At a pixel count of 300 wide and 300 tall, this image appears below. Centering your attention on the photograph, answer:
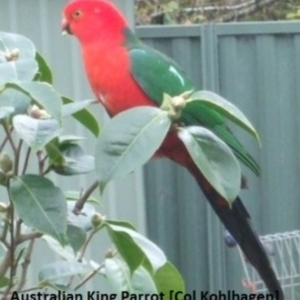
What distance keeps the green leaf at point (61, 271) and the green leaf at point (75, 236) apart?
0.03 metres

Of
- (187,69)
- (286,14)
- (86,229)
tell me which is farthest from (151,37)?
(86,229)

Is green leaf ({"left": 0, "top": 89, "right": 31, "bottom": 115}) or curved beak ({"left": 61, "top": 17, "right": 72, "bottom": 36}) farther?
curved beak ({"left": 61, "top": 17, "right": 72, "bottom": 36})

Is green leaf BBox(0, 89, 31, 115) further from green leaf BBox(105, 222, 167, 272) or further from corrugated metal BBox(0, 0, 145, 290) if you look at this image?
corrugated metal BBox(0, 0, 145, 290)

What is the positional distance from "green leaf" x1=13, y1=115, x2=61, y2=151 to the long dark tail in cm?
55

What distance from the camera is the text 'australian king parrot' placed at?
164 centimetres

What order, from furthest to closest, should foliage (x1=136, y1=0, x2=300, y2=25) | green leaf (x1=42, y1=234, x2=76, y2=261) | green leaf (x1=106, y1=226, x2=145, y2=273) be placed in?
foliage (x1=136, y1=0, x2=300, y2=25) → green leaf (x1=42, y1=234, x2=76, y2=261) → green leaf (x1=106, y1=226, x2=145, y2=273)

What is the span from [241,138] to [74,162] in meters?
2.50

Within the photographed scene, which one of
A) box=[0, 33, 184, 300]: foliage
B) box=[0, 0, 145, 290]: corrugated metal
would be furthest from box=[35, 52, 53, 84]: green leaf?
box=[0, 0, 145, 290]: corrugated metal

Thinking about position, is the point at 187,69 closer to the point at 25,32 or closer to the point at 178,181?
the point at 178,181

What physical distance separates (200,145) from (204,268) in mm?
2787

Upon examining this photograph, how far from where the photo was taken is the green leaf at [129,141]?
1.06 m

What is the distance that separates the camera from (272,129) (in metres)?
3.75

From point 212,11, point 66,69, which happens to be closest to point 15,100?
point 66,69

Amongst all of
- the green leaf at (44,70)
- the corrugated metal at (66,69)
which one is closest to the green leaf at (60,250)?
the green leaf at (44,70)
